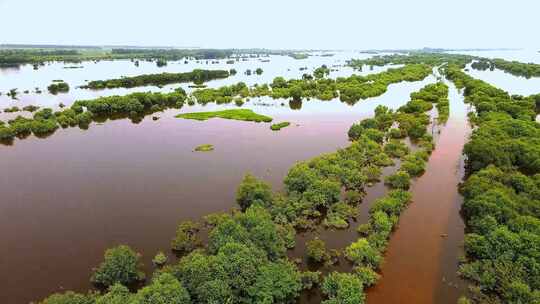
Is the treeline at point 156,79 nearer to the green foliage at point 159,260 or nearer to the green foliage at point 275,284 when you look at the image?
the green foliage at point 159,260

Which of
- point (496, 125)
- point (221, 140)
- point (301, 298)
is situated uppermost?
point (496, 125)

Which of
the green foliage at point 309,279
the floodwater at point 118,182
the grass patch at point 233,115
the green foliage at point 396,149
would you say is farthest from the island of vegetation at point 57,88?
the green foliage at point 309,279

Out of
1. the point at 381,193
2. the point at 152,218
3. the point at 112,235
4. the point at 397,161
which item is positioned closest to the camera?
the point at 112,235

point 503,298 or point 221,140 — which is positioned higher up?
point 221,140

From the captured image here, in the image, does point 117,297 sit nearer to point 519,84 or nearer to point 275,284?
point 275,284

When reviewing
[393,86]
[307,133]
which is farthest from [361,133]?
[393,86]

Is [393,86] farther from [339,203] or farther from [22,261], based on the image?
[22,261]
